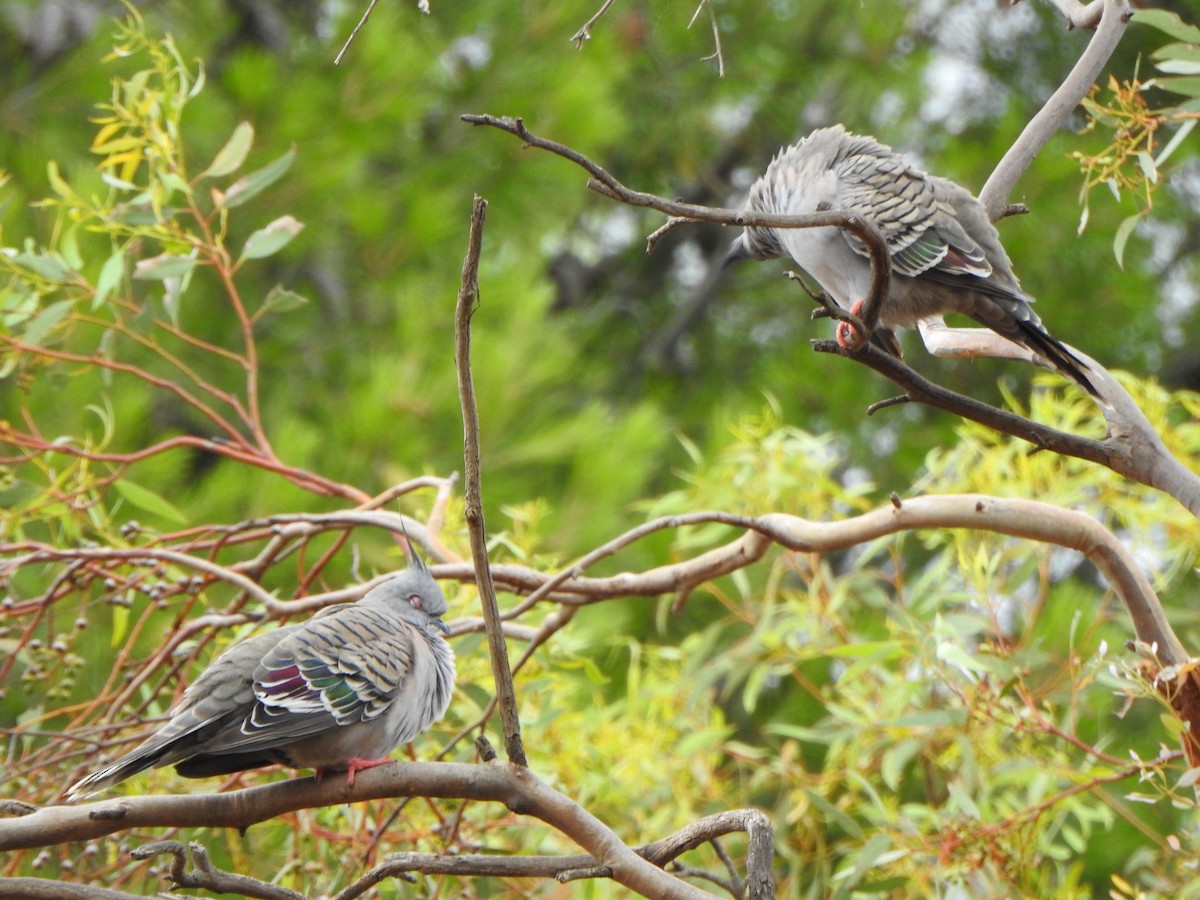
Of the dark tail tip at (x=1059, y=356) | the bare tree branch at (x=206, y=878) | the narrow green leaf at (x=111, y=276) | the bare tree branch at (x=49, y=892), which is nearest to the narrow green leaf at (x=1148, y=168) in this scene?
the dark tail tip at (x=1059, y=356)

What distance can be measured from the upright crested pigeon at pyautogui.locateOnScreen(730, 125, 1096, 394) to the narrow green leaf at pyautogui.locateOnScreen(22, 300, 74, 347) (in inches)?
43.6

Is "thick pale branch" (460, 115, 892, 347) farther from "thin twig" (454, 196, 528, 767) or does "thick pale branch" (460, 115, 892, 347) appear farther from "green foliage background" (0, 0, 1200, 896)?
"green foliage background" (0, 0, 1200, 896)

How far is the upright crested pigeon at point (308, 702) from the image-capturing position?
5.19 feet

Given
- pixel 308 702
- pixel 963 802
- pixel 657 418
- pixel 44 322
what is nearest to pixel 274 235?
pixel 44 322

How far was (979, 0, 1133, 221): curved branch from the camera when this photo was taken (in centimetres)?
168

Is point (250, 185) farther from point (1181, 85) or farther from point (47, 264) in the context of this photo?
point (1181, 85)

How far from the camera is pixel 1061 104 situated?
174cm

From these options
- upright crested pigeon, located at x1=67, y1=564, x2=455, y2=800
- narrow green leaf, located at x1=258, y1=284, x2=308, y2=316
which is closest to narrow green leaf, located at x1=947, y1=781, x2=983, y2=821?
upright crested pigeon, located at x1=67, y1=564, x2=455, y2=800

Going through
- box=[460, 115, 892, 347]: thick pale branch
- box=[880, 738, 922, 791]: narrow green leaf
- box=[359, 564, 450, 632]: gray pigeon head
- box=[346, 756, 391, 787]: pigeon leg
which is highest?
box=[359, 564, 450, 632]: gray pigeon head

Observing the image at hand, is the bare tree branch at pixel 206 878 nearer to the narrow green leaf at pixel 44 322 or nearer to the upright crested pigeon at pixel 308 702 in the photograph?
the upright crested pigeon at pixel 308 702

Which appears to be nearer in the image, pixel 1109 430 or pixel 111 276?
pixel 1109 430

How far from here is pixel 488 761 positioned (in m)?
1.30

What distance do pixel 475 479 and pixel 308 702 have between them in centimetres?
60

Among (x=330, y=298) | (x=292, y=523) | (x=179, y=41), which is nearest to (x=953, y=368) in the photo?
(x=330, y=298)
